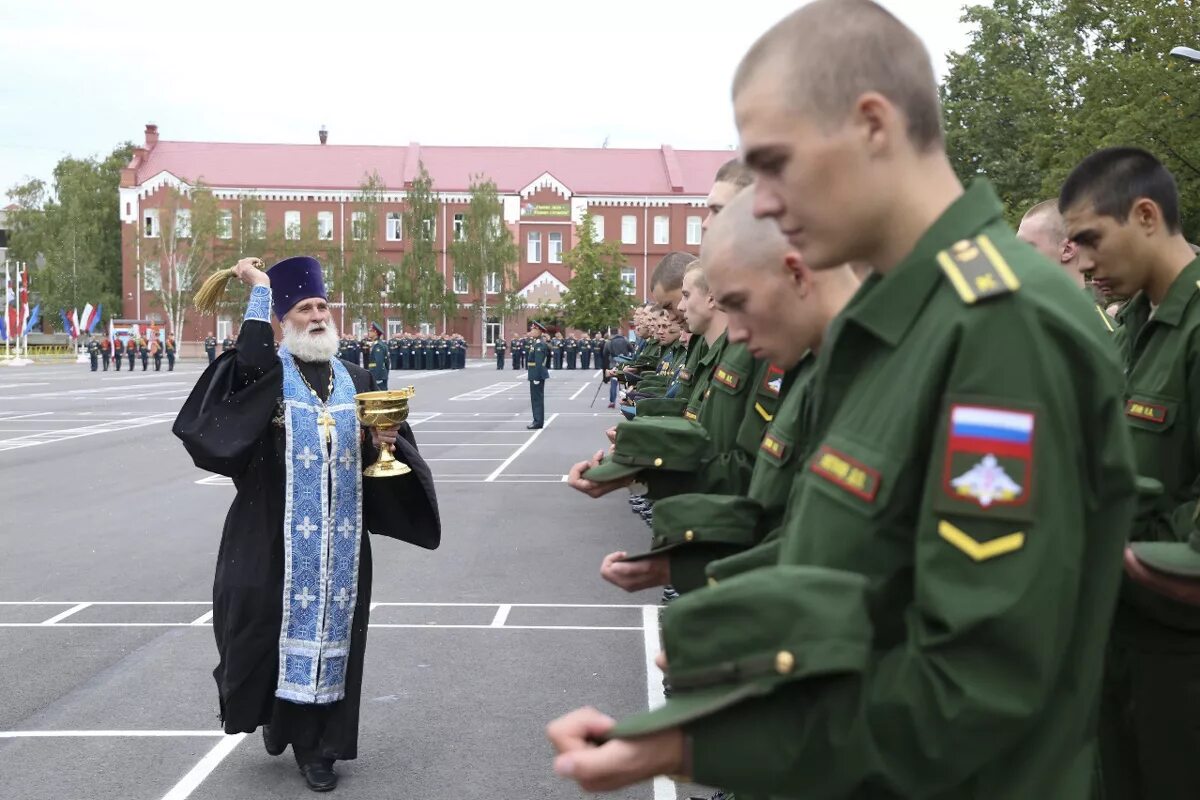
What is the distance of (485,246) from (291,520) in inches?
3063

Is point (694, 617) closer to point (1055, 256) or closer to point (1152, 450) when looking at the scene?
point (1152, 450)

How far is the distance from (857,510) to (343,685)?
436cm

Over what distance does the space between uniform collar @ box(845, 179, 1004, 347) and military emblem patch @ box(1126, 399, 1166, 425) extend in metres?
1.93

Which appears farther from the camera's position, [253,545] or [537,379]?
[537,379]

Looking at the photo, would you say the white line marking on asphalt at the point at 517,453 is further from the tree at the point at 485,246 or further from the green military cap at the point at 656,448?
the tree at the point at 485,246

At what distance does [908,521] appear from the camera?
1646 mm

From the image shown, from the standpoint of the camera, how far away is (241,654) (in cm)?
555

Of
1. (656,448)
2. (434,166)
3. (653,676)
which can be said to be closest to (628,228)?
(434,166)

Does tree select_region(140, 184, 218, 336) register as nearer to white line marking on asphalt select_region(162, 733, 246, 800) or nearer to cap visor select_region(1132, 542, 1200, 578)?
white line marking on asphalt select_region(162, 733, 246, 800)

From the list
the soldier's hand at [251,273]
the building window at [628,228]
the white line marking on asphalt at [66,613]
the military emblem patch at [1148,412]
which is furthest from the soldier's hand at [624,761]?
the building window at [628,228]

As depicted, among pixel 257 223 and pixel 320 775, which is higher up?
pixel 257 223

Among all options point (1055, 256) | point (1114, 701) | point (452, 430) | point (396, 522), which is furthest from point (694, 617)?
point (452, 430)

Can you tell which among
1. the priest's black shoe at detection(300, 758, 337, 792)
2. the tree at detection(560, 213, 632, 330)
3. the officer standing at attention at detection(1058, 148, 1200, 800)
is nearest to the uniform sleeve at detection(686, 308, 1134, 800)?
the officer standing at attention at detection(1058, 148, 1200, 800)

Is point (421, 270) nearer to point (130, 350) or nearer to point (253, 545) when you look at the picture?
point (130, 350)
